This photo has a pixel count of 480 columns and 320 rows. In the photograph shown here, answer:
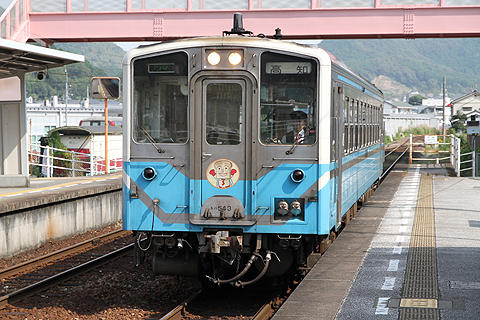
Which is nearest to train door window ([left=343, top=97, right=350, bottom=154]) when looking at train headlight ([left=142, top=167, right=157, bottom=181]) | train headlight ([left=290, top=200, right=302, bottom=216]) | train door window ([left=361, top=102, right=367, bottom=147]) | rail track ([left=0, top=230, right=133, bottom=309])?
train headlight ([left=290, top=200, right=302, bottom=216])

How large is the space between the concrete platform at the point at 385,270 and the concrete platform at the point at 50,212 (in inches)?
226

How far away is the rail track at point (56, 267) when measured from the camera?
7.75 m

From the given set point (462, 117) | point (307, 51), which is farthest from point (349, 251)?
point (462, 117)

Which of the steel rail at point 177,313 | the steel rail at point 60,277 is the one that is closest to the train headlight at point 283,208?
the steel rail at point 177,313

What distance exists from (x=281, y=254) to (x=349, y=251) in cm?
202

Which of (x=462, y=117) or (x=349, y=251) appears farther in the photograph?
(x=462, y=117)

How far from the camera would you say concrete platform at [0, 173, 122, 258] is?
10195 millimetres

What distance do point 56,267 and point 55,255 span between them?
2.25 ft

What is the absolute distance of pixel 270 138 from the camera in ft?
20.7

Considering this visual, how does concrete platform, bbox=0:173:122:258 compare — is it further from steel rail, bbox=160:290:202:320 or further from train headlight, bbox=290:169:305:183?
train headlight, bbox=290:169:305:183

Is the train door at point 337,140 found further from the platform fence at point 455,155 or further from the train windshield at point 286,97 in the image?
the platform fence at point 455,155

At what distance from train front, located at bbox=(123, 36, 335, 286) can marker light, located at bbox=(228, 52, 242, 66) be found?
11 mm

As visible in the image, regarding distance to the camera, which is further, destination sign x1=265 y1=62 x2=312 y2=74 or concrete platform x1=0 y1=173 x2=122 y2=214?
concrete platform x1=0 y1=173 x2=122 y2=214

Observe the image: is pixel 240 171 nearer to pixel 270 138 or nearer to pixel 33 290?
pixel 270 138
